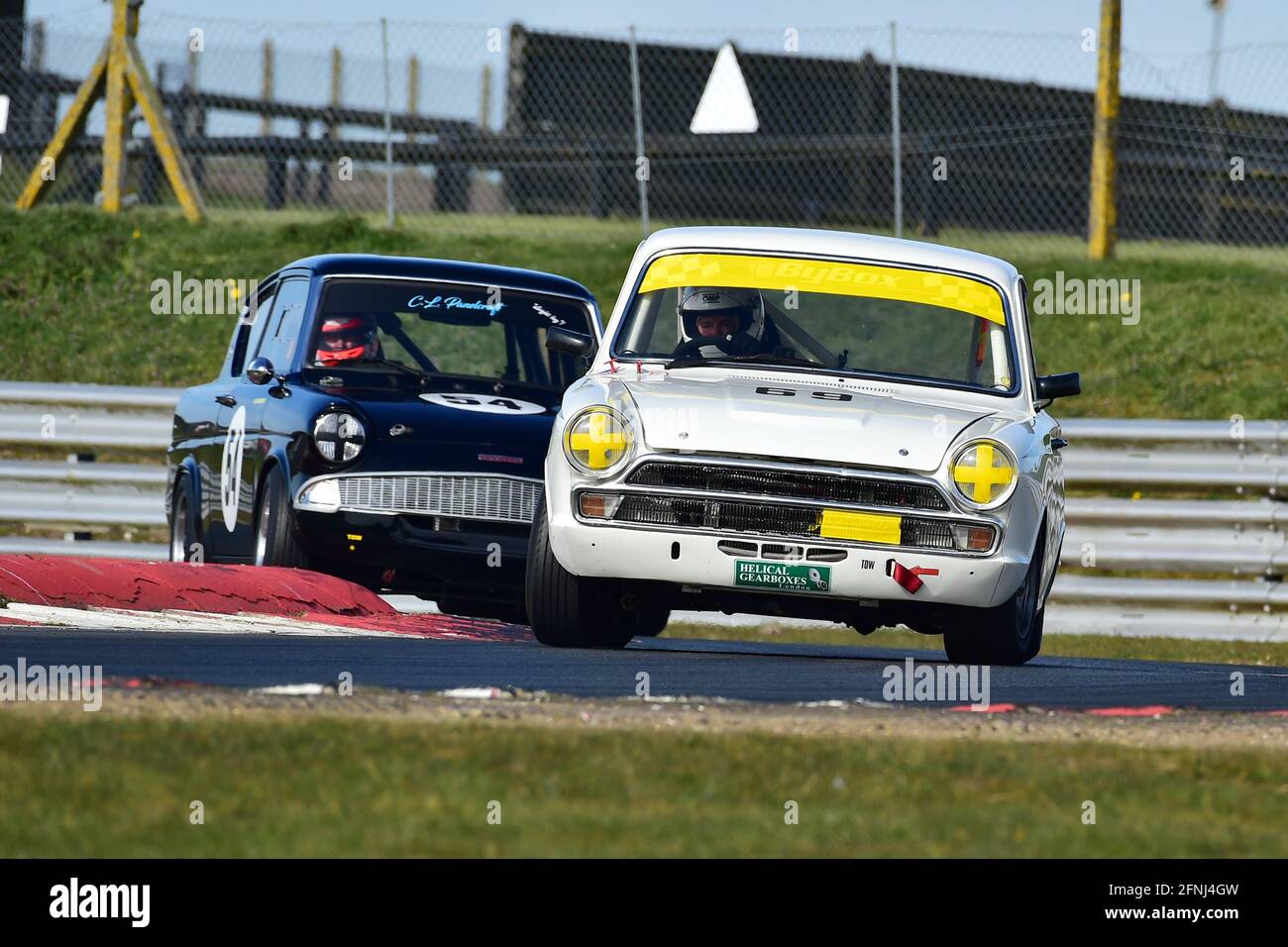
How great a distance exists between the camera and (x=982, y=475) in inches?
316

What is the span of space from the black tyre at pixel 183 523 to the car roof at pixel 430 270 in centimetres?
128

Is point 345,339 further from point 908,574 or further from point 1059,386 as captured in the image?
point 908,574

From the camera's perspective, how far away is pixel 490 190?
20344 mm

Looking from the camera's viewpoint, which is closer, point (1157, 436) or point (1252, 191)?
point (1157, 436)

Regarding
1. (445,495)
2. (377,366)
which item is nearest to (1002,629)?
(445,495)

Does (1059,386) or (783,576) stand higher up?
(1059,386)

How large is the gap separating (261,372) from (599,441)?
10.2 feet

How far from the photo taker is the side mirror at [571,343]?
9.05 metres

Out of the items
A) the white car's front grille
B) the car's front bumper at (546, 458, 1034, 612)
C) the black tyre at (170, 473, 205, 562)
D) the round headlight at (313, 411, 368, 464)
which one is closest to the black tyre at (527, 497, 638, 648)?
the car's front bumper at (546, 458, 1034, 612)

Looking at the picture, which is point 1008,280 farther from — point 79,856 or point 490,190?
point 490,190

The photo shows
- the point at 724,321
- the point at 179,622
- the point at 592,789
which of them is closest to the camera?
the point at 592,789
